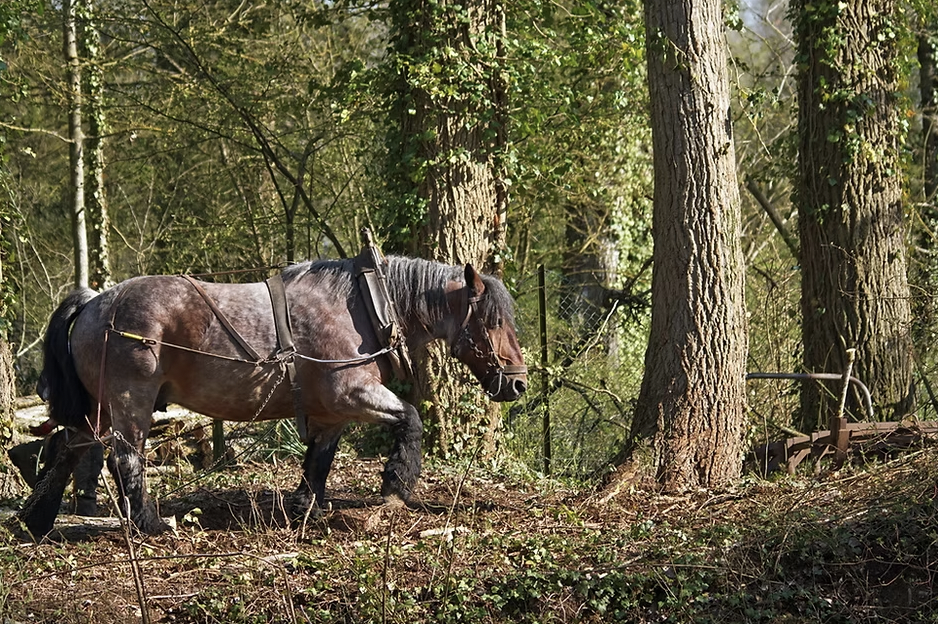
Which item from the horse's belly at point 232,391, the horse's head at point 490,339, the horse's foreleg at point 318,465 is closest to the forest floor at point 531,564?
the horse's foreleg at point 318,465

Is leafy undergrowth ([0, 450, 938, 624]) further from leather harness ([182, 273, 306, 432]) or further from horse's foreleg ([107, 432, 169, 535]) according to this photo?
leather harness ([182, 273, 306, 432])

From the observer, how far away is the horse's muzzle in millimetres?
6980

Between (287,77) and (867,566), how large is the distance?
9.74 metres

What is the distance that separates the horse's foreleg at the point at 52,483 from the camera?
646 centimetres

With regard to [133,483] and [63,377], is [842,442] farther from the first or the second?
[63,377]

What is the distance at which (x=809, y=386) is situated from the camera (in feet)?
30.5

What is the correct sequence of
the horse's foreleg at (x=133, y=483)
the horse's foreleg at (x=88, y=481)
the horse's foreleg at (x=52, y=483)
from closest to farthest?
the horse's foreleg at (x=133, y=483) → the horse's foreleg at (x=52, y=483) → the horse's foreleg at (x=88, y=481)

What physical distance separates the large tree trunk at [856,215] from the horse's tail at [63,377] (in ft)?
19.7

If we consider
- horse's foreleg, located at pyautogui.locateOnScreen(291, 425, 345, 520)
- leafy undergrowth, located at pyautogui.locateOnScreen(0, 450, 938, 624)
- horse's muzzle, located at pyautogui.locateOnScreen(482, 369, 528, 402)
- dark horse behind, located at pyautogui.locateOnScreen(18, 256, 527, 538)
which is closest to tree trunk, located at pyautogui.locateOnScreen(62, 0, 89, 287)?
dark horse behind, located at pyautogui.locateOnScreen(18, 256, 527, 538)

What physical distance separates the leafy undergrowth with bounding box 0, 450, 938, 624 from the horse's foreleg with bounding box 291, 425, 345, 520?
1.17 feet

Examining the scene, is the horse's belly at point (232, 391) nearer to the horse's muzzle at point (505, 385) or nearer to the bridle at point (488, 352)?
the bridle at point (488, 352)

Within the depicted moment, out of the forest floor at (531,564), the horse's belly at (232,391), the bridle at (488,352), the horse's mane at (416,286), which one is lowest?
the forest floor at (531,564)

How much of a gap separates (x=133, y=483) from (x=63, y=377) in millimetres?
802

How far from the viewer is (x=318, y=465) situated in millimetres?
7016
